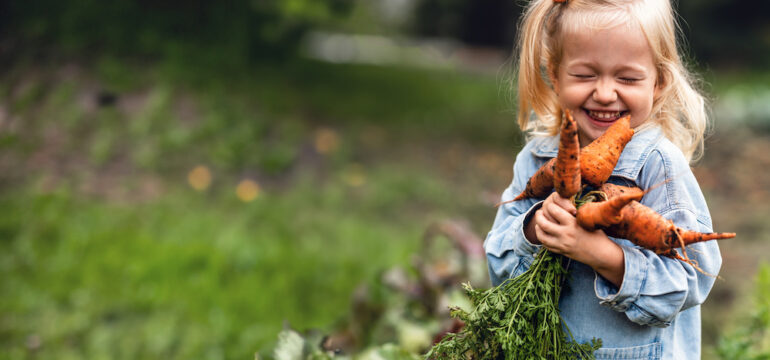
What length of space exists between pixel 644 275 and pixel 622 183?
10.5 inches

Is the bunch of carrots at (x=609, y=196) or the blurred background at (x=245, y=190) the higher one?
the bunch of carrots at (x=609, y=196)

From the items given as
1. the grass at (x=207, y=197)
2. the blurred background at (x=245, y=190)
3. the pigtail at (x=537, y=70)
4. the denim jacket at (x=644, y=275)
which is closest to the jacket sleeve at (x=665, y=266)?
the denim jacket at (x=644, y=275)

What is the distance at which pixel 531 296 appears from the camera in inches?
61.0

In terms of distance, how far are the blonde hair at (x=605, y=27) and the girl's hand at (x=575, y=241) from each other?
41 cm

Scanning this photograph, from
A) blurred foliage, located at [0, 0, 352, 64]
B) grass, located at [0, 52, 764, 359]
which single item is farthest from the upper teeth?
blurred foliage, located at [0, 0, 352, 64]

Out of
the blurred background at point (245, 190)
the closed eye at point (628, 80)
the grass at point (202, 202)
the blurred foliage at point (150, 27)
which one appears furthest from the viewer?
the blurred foliage at point (150, 27)

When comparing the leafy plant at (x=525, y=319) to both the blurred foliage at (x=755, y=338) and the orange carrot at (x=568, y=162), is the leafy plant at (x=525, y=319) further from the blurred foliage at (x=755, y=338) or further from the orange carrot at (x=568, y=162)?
the blurred foliage at (x=755, y=338)

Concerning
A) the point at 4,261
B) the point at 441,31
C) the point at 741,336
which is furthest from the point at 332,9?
the point at 441,31

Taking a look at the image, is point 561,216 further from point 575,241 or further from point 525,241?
point 525,241

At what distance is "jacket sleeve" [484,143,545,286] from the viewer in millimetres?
1663

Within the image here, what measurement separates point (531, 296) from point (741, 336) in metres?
1.51

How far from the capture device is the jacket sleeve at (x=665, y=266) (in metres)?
1.50

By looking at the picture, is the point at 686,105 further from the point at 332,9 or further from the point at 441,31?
the point at 441,31

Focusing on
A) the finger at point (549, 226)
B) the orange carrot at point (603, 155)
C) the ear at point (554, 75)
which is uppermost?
the ear at point (554, 75)
